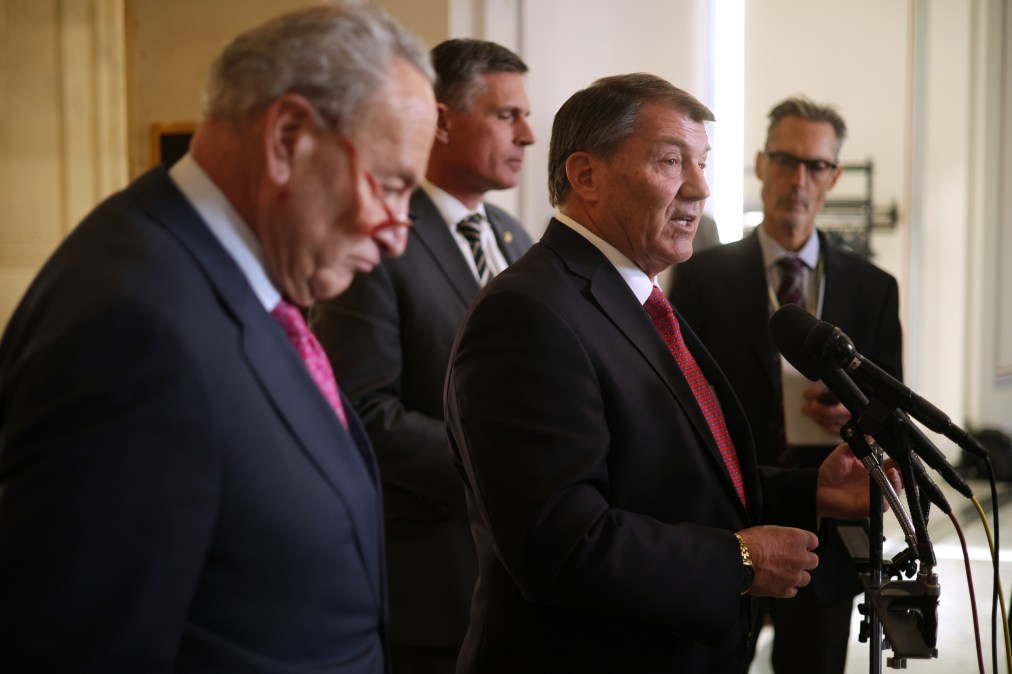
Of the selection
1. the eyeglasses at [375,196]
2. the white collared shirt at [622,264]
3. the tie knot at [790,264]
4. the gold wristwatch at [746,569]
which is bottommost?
the gold wristwatch at [746,569]

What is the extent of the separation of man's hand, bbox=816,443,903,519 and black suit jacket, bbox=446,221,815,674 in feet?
0.57

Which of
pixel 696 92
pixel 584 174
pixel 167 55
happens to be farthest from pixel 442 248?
pixel 167 55

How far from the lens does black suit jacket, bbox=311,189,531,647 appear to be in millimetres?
2219

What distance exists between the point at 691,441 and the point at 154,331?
977mm

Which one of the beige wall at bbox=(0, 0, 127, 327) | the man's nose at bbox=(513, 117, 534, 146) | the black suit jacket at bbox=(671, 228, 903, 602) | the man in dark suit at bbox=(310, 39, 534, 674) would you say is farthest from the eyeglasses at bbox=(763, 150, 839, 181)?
the beige wall at bbox=(0, 0, 127, 327)

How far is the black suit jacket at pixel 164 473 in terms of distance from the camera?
0.87 metres

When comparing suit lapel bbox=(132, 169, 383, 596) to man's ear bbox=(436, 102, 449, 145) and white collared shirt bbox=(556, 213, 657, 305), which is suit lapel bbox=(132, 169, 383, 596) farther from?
man's ear bbox=(436, 102, 449, 145)

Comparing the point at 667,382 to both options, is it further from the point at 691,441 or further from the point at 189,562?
the point at 189,562

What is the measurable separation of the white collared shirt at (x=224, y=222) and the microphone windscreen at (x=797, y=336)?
816 millimetres

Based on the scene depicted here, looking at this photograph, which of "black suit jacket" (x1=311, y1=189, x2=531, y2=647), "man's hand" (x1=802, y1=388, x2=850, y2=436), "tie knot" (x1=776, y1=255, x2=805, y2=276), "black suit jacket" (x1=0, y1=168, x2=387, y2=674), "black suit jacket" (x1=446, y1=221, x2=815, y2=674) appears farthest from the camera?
"tie knot" (x1=776, y1=255, x2=805, y2=276)

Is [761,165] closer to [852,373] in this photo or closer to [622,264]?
[622,264]

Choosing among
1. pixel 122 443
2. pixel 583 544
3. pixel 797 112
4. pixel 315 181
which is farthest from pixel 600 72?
pixel 122 443

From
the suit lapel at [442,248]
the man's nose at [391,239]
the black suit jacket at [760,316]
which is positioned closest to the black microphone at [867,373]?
the man's nose at [391,239]

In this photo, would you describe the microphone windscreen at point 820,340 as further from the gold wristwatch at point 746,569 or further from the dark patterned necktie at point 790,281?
the dark patterned necktie at point 790,281
